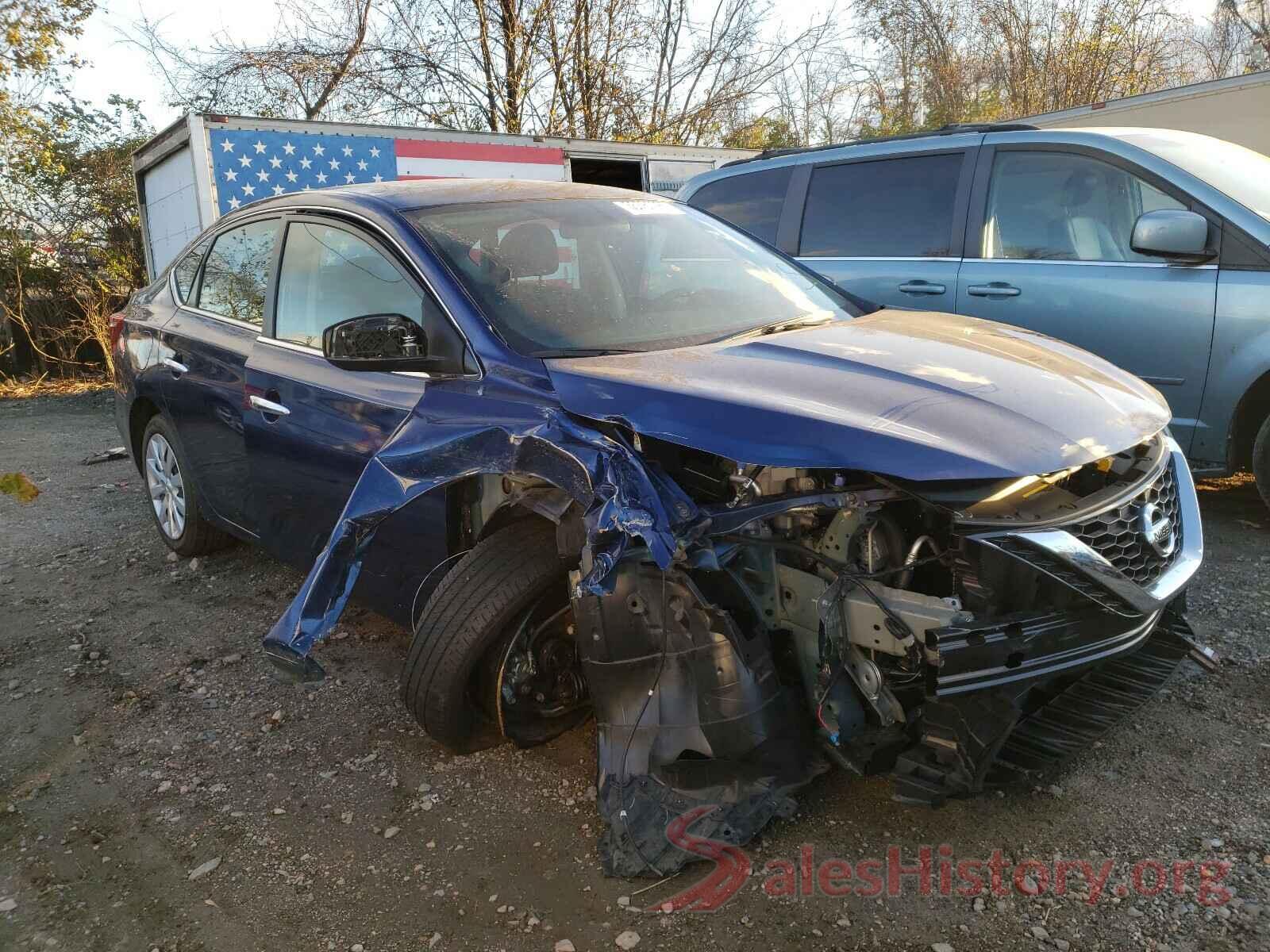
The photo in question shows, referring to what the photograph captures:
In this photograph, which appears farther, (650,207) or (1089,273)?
(1089,273)

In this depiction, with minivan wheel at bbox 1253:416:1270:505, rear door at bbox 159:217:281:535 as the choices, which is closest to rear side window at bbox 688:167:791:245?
minivan wheel at bbox 1253:416:1270:505

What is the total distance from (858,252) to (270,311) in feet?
10.9

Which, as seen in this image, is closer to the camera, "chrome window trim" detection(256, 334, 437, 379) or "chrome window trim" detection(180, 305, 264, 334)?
"chrome window trim" detection(256, 334, 437, 379)

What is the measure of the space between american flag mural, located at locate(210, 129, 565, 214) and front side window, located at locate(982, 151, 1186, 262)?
4464 mm

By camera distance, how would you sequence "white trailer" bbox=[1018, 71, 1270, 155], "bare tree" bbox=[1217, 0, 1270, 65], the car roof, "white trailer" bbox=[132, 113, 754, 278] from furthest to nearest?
"bare tree" bbox=[1217, 0, 1270, 65]
"white trailer" bbox=[132, 113, 754, 278]
"white trailer" bbox=[1018, 71, 1270, 155]
the car roof

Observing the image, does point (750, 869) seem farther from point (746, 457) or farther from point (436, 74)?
point (436, 74)

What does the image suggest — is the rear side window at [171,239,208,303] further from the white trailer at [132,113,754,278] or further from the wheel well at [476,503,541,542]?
the white trailer at [132,113,754,278]

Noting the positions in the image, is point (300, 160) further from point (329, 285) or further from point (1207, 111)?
point (1207, 111)

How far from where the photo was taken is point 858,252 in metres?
5.34

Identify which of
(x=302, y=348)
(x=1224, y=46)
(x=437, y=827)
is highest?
(x=1224, y=46)

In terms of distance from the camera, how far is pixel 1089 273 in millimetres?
4414

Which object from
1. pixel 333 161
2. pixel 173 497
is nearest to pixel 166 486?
pixel 173 497

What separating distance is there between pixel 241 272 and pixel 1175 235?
403 centimetres

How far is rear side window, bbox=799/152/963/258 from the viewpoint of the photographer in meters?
5.02
